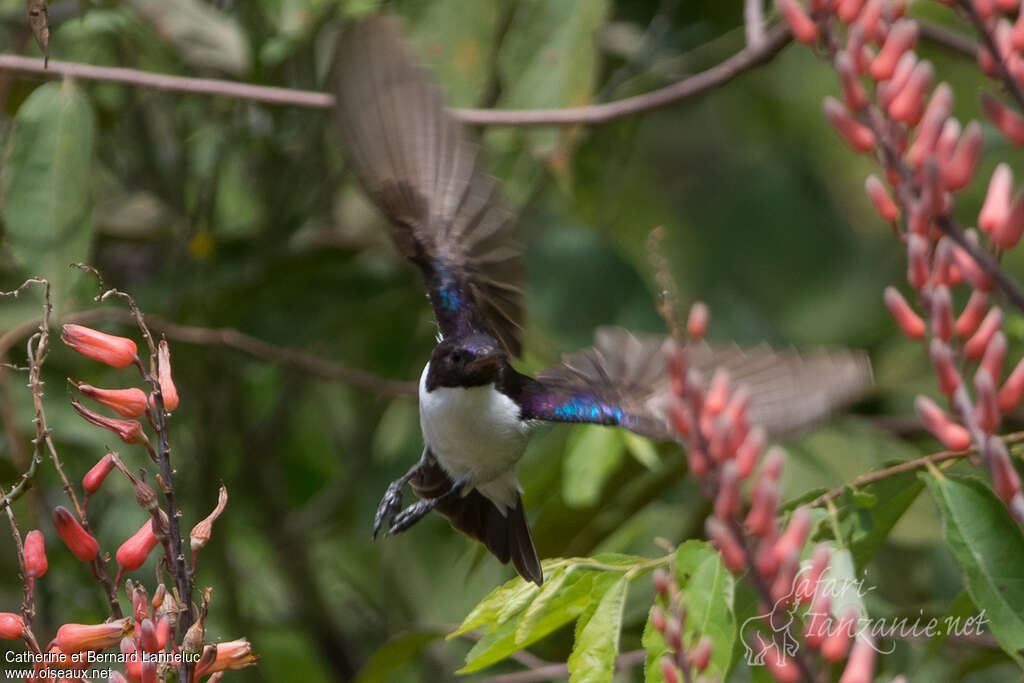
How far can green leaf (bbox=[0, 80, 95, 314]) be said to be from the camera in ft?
9.16

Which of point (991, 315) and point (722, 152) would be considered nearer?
point (991, 315)

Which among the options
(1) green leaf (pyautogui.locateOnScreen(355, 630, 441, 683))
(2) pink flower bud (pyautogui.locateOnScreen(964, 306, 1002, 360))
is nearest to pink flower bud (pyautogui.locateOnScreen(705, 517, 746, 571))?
(2) pink flower bud (pyautogui.locateOnScreen(964, 306, 1002, 360))

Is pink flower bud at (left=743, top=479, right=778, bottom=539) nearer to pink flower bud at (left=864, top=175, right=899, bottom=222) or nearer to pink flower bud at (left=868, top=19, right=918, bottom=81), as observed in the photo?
pink flower bud at (left=864, top=175, right=899, bottom=222)

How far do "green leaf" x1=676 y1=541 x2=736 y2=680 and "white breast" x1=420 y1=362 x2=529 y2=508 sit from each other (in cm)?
80

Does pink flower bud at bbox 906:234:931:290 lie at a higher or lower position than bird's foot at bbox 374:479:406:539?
higher

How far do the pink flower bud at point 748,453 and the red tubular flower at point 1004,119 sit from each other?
14.9 inches

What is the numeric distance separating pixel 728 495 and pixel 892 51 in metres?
0.49

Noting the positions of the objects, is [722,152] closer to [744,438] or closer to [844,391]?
[844,391]

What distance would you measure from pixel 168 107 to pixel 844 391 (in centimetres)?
343

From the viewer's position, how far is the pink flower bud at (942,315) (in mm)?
1220

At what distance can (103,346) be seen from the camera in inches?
67.8

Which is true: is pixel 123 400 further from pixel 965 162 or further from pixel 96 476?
pixel 965 162

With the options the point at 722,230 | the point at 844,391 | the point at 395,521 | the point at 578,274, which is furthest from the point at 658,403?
the point at 722,230

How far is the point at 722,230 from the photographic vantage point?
20.6ft
